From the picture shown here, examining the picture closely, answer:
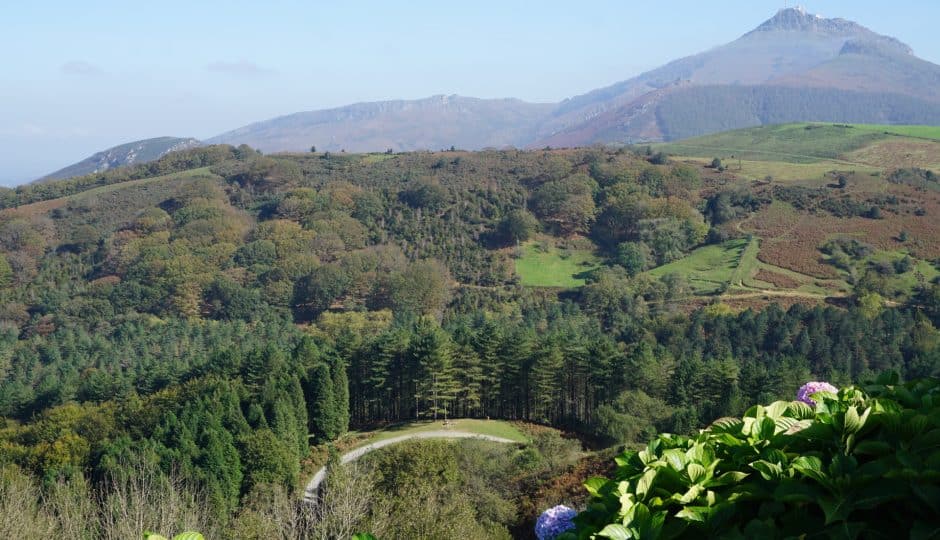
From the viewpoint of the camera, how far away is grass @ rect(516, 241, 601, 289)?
2073 inches

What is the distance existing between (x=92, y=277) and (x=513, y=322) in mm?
38450

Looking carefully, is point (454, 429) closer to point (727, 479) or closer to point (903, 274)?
point (727, 479)

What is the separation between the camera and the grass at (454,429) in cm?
2666

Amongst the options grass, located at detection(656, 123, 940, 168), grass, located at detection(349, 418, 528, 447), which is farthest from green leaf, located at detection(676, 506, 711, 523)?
grass, located at detection(656, 123, 940, 168)

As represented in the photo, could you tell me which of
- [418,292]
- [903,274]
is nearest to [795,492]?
[418,292]

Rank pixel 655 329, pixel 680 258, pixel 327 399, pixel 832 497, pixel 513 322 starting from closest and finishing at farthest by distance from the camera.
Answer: pixel 832 497 → pixel 327 399 → pixel 655 329 → pixel 513 322 → pixel 680 258

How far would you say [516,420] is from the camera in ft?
95.3

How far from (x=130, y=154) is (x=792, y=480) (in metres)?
170

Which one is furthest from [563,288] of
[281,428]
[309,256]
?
[281,428]

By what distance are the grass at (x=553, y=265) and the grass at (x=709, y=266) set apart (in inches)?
225

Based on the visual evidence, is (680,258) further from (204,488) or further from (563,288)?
(204,488)

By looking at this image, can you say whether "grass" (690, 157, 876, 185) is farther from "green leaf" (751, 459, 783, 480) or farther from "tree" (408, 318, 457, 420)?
"green leaf" (751, 459, 783, 480)

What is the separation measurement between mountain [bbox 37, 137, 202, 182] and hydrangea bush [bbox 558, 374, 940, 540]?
15902 cm

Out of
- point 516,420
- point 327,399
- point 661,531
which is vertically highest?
point 661,531
